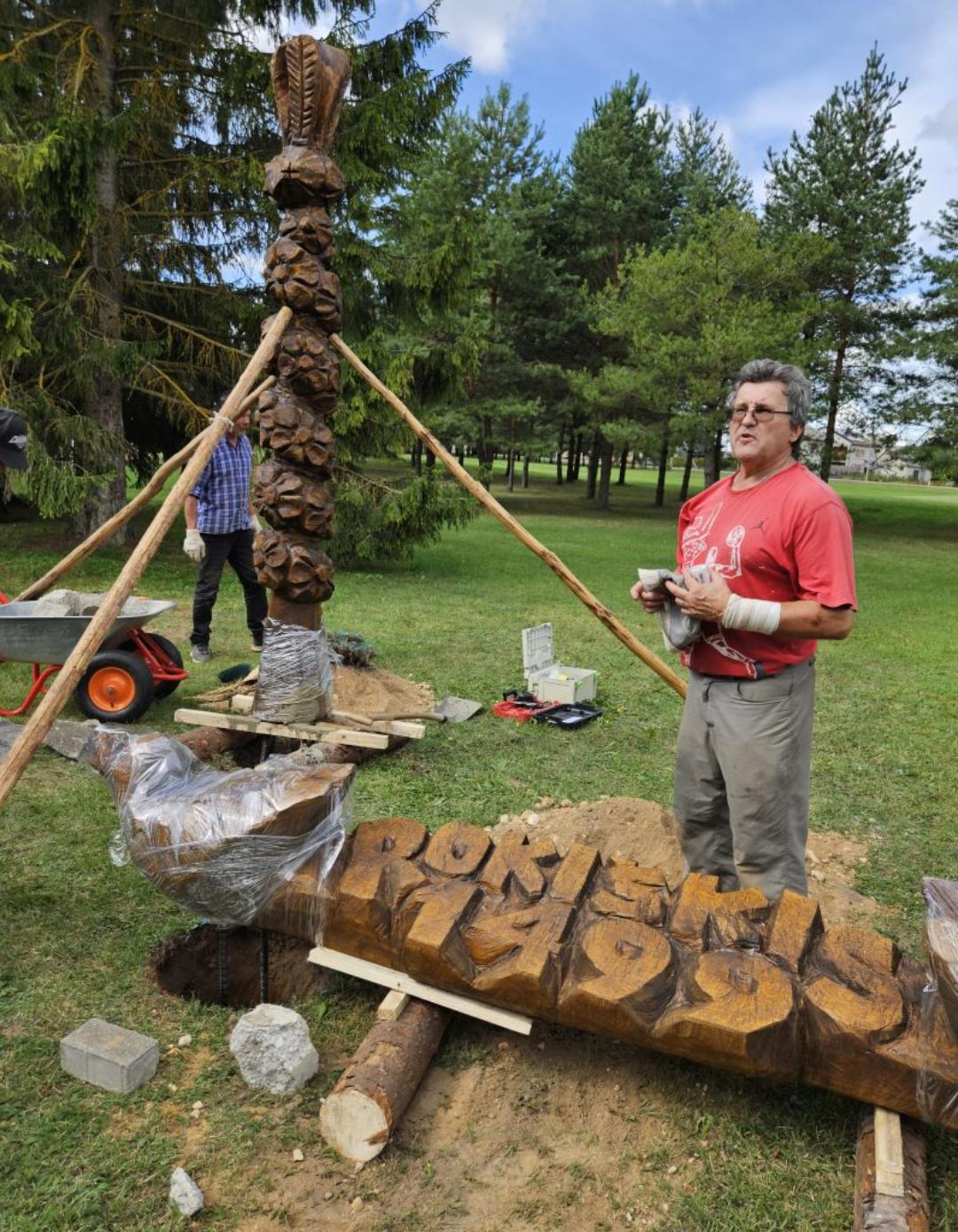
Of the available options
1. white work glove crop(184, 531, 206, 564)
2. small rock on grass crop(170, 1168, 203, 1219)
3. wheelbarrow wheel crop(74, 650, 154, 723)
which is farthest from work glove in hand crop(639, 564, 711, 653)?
white work glove crop(184, 531, 206, 564)

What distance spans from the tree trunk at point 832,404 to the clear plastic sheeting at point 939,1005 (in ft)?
71.4

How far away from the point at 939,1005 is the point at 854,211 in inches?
902

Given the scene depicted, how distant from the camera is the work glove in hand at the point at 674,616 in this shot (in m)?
2.53

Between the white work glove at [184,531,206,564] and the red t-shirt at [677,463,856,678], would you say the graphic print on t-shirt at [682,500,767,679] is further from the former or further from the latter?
the white work glove at [184,531,206,564]

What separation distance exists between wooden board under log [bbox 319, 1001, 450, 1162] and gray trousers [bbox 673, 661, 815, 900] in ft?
3.62

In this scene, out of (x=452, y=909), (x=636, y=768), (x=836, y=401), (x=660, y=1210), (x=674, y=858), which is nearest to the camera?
(x=660, y=1210)

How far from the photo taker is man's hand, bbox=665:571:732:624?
2369 millimetres

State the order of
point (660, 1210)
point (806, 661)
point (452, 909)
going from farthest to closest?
point (806, 661)
point (452, 909)
point (660, 1210)

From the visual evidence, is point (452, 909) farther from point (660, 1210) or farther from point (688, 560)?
point (688, 560)

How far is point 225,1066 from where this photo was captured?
2348 mm

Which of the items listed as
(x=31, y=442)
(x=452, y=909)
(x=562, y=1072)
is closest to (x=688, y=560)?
(x=452, y=909)

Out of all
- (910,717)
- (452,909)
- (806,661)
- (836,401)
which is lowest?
(910,717)

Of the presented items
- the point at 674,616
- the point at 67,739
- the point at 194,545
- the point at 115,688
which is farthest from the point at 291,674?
the point at 674,616

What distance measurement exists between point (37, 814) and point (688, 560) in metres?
3.09
